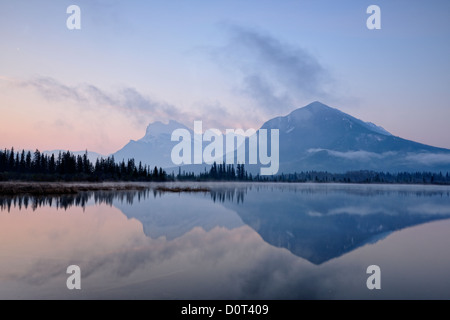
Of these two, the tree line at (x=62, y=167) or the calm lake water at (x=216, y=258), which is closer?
the calm lake water at (x=216, y=258)

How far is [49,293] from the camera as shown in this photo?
12.0 m

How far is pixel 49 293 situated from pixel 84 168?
14690 cm

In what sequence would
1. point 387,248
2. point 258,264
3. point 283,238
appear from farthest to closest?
point 283,238 < point 387,248 < point 258,264

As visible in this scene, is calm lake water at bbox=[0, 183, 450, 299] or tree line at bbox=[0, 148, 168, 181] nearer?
calm lake water at bbox=[0, 183, 450, 299]

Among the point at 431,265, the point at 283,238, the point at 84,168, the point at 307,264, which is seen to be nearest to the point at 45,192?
the point at 283,238

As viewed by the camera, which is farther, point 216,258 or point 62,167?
point 62,167

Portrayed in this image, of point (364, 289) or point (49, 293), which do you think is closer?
point (49, 293)

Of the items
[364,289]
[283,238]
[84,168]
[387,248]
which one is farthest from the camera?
[84,168]
